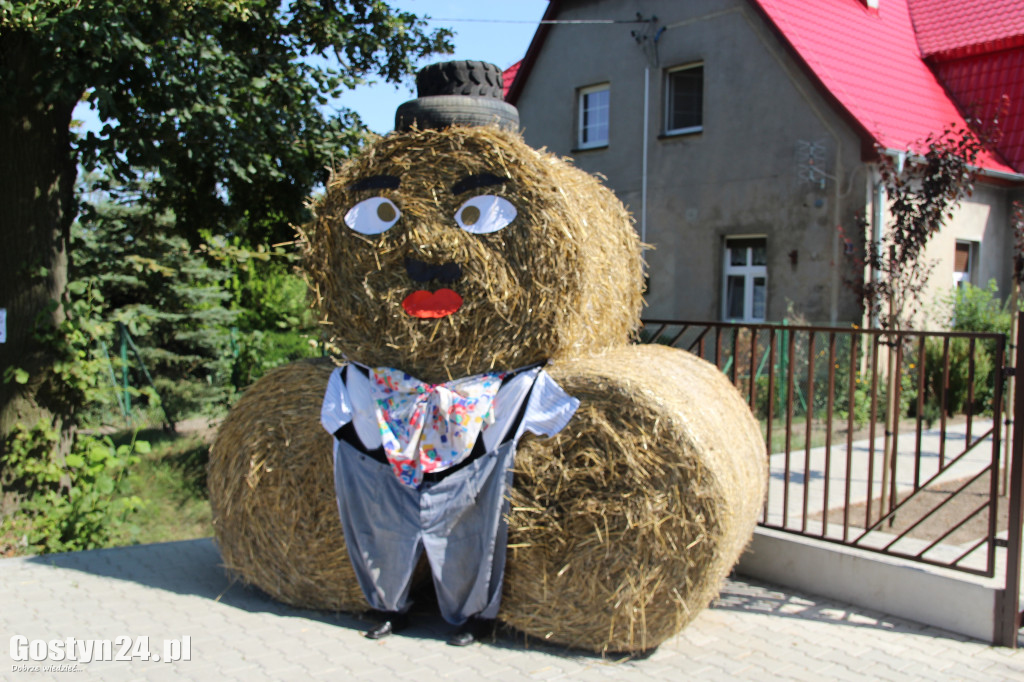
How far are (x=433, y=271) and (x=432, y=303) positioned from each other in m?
0.15

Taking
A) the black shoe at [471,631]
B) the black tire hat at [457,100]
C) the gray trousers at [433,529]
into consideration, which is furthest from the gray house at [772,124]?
the black shoe at [471,631]

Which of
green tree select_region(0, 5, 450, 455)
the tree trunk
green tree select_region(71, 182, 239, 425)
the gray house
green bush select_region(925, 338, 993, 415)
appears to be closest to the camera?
green tree select_region(0, 5, 450, 455)

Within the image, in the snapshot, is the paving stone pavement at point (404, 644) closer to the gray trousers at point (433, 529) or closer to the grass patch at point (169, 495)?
the gray trousers at point (433, 529)

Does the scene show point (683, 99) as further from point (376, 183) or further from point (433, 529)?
point (433, 529)

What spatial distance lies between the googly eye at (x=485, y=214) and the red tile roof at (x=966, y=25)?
1140cm

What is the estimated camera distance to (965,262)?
12195 millimetres

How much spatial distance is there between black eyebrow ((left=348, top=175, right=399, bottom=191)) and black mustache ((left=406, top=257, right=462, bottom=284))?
0.37 metres

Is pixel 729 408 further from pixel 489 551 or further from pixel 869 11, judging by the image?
pixel 869 11

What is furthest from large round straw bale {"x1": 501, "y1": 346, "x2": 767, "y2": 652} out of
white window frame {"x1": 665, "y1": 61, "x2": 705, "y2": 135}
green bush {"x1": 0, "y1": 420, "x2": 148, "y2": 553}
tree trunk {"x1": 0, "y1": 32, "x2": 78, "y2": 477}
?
white window frame {"x1": 665, "y1": 61, "x2": 705, "y2": 135}

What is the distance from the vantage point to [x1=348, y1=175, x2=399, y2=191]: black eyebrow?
3.93 m

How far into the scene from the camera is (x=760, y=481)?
13.5 feet

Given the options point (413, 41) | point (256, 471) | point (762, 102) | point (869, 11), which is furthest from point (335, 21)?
point (869, 11)

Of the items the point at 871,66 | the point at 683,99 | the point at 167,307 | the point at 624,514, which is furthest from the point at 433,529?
the point at 871,66

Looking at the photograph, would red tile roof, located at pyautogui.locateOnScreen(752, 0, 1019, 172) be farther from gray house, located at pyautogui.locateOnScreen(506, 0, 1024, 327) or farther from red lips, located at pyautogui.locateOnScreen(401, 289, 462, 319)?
red lips, located at pyautogui.locateOnScreen(401, 289, 462, 319)
